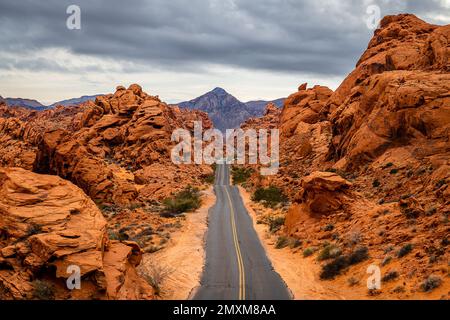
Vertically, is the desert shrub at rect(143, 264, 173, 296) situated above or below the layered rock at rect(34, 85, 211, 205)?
below

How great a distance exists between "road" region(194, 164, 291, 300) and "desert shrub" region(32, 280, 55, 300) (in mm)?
7449

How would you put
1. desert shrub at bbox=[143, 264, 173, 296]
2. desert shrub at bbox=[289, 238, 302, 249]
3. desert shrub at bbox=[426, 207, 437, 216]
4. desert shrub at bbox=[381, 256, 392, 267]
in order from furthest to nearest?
desert shrub at bbox=[289, 238, 302, 249], desert shrub at bbox=[426, 207, 437, 216], desert shrub at bbox=[381, 256, 392, 267], desert shrub at bbox=[143, 264, 173, 296]

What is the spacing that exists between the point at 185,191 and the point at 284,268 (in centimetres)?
2923

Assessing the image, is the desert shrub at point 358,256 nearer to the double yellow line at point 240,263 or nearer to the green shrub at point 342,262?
the green shrub at point 342,262

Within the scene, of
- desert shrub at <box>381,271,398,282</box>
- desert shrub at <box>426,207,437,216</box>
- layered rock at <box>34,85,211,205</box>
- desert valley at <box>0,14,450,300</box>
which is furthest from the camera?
layered rock at <box>34,85,211,205</box>

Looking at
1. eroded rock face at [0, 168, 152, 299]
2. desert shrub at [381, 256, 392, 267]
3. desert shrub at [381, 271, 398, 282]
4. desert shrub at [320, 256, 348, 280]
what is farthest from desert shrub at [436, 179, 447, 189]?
eroded rock face at [0, 168, 152, 299]

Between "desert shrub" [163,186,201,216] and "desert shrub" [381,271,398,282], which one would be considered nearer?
"desert shrub" [381,271,398,282]

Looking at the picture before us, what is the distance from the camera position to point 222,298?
1988 centimetres

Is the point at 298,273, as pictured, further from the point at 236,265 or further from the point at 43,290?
the point at 43,290

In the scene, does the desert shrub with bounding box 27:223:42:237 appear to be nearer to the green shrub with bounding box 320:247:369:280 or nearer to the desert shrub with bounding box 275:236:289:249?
the green shrub with bounding box 320:247:369:280

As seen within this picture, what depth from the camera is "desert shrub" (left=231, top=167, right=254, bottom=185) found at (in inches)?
2911

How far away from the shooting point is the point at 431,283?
56.5 ft
